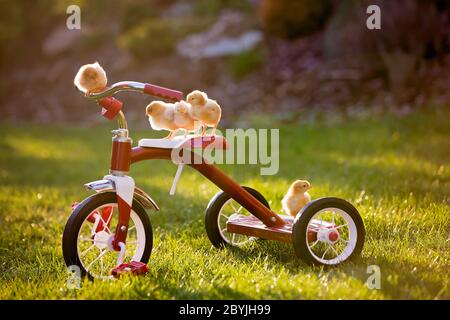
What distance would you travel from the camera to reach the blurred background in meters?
8.71

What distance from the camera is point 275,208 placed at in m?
4.38

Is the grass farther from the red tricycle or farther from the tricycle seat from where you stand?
the tricycle seat

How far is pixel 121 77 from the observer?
40.4 feet

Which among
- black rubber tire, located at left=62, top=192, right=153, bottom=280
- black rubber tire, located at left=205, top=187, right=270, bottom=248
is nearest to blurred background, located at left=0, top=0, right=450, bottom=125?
black rubber tire, located at left=205, top=187, right=270, bottom=248

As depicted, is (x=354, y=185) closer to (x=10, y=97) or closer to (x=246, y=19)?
(x=246, y=19)

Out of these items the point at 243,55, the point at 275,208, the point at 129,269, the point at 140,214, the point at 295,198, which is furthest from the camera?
the point at 243,55

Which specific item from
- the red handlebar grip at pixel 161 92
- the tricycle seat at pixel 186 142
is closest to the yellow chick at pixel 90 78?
the red handlebar grip at pixel 161 92

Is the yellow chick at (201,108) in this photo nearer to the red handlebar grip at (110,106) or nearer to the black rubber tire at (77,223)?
the red handlebar grip at (110,106)

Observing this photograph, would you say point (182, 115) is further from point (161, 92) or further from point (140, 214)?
point (140, 214)

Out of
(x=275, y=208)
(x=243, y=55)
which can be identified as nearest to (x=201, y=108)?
(x=275, y=208)

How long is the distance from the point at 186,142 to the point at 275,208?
4.67 feet

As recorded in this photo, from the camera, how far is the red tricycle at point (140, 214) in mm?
2959

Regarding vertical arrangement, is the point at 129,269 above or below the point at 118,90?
below

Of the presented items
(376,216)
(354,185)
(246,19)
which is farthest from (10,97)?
(376,216)
